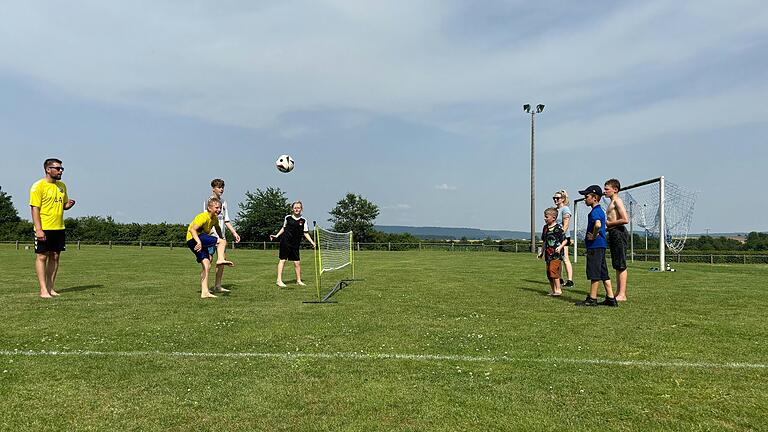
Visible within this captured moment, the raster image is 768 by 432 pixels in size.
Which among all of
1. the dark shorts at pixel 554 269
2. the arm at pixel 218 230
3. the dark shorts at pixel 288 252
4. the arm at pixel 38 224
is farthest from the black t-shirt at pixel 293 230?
the dark shorts at pixel 554 269

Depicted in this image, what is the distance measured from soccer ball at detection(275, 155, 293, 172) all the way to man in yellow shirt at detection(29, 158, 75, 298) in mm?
5763

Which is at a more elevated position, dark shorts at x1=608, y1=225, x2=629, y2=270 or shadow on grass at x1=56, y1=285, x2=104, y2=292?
dark shorts at x1=608, y1=225, x2=629, y2=270

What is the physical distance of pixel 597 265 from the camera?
791 centimetres

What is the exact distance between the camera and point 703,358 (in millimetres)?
4637

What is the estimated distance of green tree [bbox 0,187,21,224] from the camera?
6525 centimetres

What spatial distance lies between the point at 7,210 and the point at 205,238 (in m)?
72.6

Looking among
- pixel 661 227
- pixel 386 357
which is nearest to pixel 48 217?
pixel 386 357

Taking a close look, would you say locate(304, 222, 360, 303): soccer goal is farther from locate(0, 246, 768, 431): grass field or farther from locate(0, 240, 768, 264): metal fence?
locate(0, 240, 768, 264): metal fence

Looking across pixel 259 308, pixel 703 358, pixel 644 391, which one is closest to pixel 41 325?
pixel 259 308

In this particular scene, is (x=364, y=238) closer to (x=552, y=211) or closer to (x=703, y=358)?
(x=552, y=211)

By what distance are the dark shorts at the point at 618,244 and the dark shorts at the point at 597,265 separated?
0.31m

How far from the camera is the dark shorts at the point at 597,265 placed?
7.82 m

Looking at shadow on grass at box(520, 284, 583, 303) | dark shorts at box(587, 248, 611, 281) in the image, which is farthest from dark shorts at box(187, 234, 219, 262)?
dark shorts at box(587, 248, 611, 281)

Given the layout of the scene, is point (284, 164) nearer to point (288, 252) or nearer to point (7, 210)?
point (288, 252)
